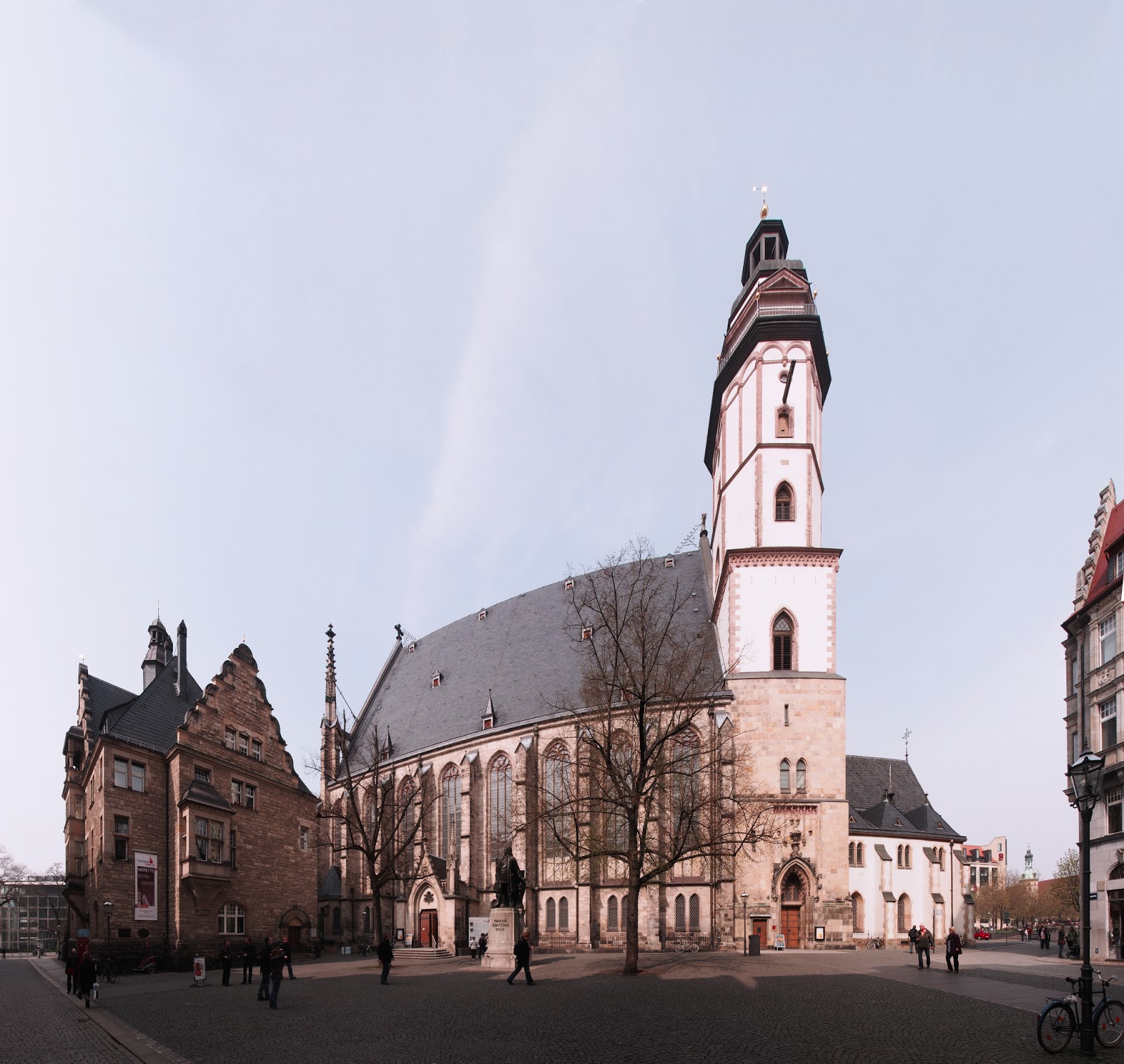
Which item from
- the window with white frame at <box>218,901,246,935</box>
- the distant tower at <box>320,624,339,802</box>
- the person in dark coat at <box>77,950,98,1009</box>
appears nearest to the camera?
the person in dark coat at <box>77,950,98,1009</box>

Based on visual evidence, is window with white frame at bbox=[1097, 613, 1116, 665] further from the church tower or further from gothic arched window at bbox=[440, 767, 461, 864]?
gothic arched window at bbox=[440, 767, 461, 864]

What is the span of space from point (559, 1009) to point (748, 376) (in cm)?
3431

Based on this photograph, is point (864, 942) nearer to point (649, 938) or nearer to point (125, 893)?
point (649, 938)

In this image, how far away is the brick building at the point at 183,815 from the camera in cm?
3500

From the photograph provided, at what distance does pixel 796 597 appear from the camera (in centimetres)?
4247

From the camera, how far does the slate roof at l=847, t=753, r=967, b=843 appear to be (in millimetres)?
49219

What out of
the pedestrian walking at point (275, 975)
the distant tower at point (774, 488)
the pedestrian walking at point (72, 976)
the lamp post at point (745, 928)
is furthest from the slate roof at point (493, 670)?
the pedestrian walking at point (275, 975)

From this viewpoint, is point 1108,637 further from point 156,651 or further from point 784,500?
point 156,651

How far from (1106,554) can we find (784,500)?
1493 centimetres

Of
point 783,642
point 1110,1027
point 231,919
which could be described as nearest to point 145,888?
point 231,919

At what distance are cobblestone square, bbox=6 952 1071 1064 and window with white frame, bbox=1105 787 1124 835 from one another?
12095 millimetres

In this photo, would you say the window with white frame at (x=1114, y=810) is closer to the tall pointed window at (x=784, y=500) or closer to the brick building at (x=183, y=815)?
the tall pointed window at (x=784, y=500)

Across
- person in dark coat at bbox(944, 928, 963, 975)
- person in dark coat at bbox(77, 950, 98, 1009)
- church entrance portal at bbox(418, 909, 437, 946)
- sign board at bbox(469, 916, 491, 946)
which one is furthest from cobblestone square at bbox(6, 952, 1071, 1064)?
church entrance portal at bbox(418, 909, 437, 946)

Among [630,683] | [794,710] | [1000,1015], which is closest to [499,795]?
[794,710]
